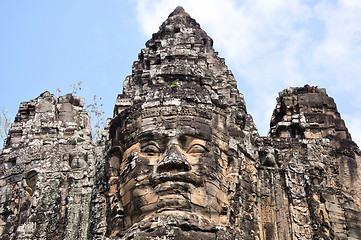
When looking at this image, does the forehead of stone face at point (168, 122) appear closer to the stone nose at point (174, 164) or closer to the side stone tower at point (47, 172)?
the stone nose at point (174, 164)

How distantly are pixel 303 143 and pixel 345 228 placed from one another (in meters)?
2.50

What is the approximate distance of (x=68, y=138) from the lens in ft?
59.8

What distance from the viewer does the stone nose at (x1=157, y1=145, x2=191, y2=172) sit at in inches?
585

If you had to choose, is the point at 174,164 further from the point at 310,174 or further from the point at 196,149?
the point at 310,174

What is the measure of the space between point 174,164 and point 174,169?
13cm

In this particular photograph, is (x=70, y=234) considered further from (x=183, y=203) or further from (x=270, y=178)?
(x=270, y=178)

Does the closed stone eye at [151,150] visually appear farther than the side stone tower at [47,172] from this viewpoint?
No

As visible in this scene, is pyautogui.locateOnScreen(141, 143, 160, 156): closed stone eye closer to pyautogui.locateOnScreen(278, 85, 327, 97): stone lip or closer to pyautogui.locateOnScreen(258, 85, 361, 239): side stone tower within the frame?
pyautogui.locateOnScreen(258, 85, 361, 239): side stone tower

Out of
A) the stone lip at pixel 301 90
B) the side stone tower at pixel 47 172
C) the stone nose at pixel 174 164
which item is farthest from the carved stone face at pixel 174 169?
the stone lip at pixel 301 90

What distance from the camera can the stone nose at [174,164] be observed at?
14867 mm

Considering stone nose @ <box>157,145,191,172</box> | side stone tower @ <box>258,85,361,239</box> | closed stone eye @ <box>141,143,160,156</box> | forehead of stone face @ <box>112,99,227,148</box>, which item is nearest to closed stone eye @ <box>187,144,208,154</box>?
forehead of stone face @ <box>112,99,227,148</box>

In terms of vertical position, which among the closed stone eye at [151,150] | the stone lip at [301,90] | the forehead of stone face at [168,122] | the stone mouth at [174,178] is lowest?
the stone mouth at [174,178]

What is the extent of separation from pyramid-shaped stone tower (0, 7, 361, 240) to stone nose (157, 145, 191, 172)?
0.02m

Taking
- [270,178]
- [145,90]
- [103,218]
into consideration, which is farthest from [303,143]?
[103,218]
